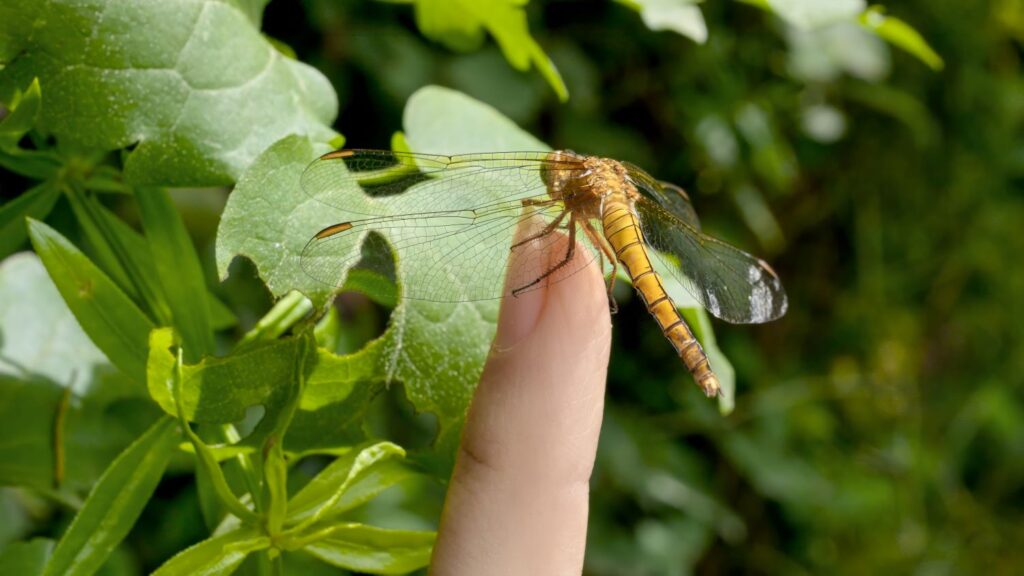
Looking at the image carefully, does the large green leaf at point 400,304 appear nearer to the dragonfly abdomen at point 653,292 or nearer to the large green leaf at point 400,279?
the large green leaf at point 400,279

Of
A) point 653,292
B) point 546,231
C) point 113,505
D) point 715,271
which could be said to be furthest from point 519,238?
point 113,505

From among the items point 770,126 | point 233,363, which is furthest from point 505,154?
point 770,126

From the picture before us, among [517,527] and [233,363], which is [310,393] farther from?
[517,527]

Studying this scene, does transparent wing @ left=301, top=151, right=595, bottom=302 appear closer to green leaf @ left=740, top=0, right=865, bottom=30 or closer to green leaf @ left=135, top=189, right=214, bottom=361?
green leaf @ left=135, top=189, right=214, bottom=361

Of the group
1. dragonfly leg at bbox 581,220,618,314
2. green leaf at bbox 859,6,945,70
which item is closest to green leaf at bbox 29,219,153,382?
dragonfly leg at bbox 581,220,618,314

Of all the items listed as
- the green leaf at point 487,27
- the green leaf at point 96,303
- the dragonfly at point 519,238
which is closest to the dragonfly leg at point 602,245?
the dragonfly at point 519,238
